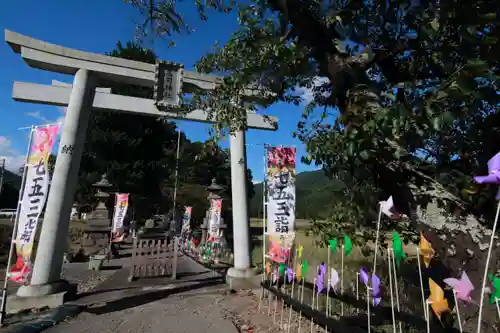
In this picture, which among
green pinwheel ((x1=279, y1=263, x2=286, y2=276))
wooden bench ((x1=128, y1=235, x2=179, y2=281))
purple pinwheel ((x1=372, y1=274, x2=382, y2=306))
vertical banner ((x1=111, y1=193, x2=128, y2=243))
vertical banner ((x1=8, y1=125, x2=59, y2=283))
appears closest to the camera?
purple pinwheel ((x1=372, y1=274, x2=382, y2=306))

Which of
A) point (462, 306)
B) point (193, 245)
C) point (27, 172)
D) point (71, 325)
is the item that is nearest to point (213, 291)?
point (71, 325)

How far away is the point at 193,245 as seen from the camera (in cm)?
1711

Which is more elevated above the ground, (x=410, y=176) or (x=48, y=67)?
(x=48, y=67)

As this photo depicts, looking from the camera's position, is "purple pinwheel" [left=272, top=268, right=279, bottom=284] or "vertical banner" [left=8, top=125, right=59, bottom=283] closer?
"vertical banner" [left=8, top=125, right=59, bottom=283]

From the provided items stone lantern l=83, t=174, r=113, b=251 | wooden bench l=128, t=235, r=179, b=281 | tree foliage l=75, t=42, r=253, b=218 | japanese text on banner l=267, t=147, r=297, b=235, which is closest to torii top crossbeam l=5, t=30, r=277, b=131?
japanese text on banner l=267, t=147, r=297, b=235

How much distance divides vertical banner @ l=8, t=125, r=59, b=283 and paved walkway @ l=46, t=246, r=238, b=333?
51.0 inches

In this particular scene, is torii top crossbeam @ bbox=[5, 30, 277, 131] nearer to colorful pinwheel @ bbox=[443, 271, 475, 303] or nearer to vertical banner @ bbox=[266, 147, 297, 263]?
vertical banner @ bbox=[266, 147, 297, 263]

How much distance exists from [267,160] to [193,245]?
11.6 metres

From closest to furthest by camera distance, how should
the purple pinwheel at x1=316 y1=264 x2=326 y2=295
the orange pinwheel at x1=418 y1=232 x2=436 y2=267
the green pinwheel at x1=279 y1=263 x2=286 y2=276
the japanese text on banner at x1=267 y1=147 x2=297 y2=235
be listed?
the orange pinwheel at x1=418 y1=232 x2=436 y2=267, the purple pinwheel at x1=316 y1=264 x2=326 y2=295, the green pinwheel at x1=279 y1=263 x2=286 y2=276, the japanese text on banner at x1=267 y1=147 x2=297 y2=235

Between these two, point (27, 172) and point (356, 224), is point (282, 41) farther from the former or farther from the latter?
point (27, 172)

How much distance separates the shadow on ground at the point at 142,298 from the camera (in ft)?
19.8

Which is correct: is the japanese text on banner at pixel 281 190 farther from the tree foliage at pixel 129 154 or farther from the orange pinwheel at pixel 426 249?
the tree foliage at pixel 129 154

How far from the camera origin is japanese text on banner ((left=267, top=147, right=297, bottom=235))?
6.46m

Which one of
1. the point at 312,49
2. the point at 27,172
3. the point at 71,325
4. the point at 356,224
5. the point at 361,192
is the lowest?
the point at 71,325
